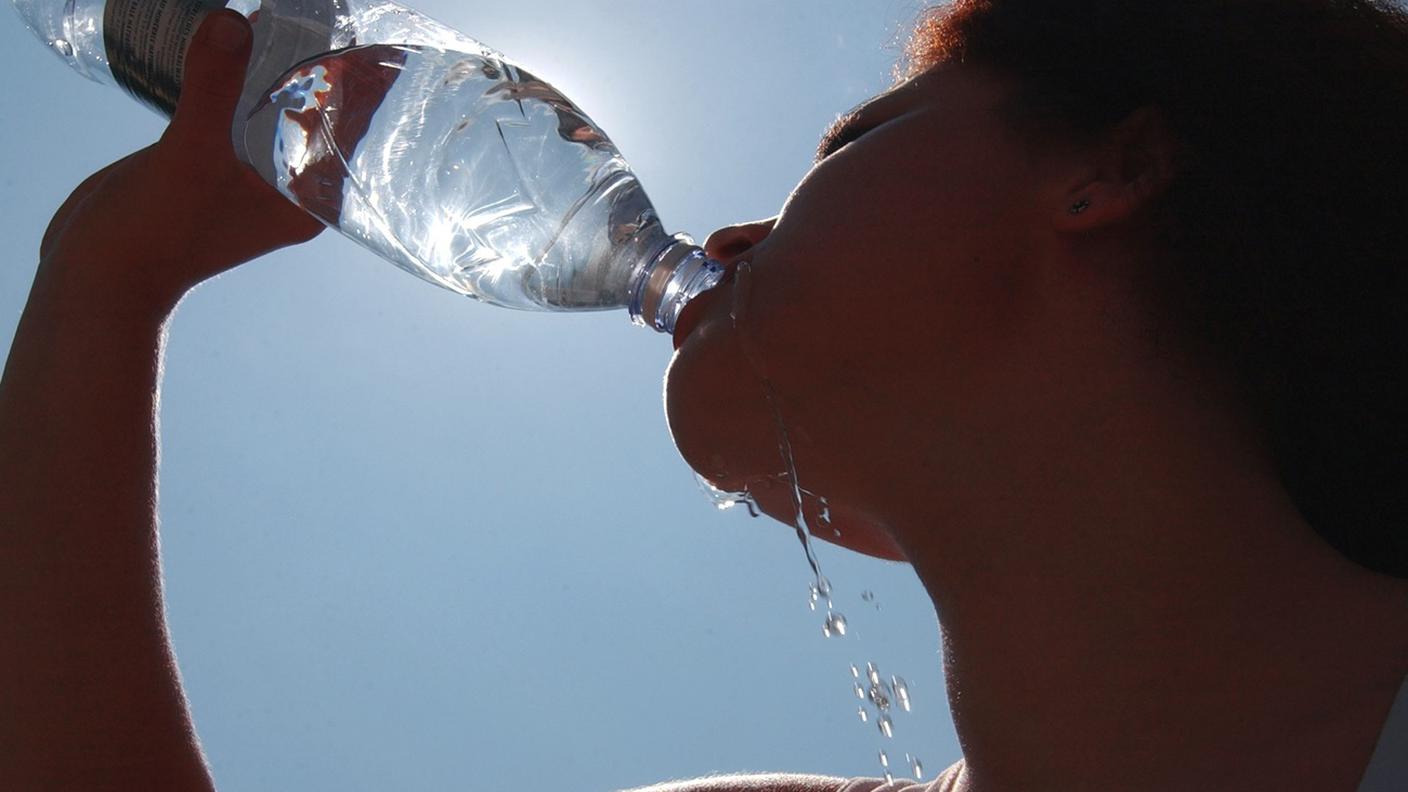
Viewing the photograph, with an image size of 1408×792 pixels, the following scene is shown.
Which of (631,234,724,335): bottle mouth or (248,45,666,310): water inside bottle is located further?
(248,45,666,310): water inside bottle

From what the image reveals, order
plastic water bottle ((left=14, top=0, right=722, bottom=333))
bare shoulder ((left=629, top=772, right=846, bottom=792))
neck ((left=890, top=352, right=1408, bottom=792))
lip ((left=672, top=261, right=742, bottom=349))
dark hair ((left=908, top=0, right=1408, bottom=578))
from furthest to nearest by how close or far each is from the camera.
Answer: plastic water bottle ((left=14, top=0, right=722, bottom=333))
bare shoulder ((left=629, top=772, right=846, bottom=792))
lip ((left=672, top=261, right=742, bottom=349))
dark hair ((left=908, top=0, right=1408, bottom=578))
neck ((left=890, top=352, right=1408, bottom=792))

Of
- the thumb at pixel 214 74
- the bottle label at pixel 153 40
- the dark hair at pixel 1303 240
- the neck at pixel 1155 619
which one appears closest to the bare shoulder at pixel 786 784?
the neck at pixel 1155 619

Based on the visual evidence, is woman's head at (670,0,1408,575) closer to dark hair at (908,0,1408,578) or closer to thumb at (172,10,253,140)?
dark hair at (908,0,1408,578)

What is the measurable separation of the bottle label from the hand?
93mm

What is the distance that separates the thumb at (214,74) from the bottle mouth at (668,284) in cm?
59

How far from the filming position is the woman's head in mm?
979

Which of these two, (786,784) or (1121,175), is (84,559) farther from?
(1121,175)

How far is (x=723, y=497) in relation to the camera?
51.3 inches

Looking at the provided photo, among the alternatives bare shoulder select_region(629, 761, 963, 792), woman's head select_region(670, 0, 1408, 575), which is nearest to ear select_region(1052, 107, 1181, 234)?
woman's head select_region(670, 0, 1408, 575)

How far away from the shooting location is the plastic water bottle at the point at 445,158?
5.19ft

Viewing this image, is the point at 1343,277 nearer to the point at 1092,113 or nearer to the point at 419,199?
the point at 1092,113

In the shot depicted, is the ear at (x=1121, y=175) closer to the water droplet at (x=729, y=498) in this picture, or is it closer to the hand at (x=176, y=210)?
the water droplet at (x=729, y=498)

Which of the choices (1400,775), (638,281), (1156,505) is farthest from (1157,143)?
(638,281)

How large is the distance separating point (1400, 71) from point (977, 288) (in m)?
0.49
